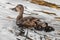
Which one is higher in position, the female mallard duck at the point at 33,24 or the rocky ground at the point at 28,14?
the female mallard duck at the point at 33,24

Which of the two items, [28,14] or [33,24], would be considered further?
[28,14]

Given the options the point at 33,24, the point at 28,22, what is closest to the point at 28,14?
the point at 28,22

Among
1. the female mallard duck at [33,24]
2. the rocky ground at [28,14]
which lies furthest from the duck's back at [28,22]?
the rocky ground at [28,14]

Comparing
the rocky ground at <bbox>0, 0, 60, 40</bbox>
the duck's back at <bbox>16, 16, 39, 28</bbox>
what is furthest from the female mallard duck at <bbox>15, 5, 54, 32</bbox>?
the rocky ground at <bbox>0, 0, 60, 40</bbox>

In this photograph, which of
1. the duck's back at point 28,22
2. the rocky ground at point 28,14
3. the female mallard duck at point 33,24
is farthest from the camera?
the duck's back at point 28,22

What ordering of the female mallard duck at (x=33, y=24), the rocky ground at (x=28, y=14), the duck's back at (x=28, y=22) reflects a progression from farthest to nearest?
the duck's back at (x=28, y=22), the female mallard duck at (x=33, y=24), the rocky ground at (x=28, y=14)

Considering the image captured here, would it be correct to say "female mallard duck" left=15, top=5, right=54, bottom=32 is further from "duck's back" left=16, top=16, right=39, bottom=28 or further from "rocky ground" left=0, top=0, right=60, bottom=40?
"rocky ground" left=0, top=0, right=60, bottom=40

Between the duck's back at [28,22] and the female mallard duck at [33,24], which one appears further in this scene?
the duck's back at [28,22]

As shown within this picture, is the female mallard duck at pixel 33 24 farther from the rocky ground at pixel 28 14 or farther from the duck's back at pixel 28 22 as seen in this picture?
the rocky ground at pixel 28 14

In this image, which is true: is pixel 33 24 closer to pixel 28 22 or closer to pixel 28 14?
pixel 28 22

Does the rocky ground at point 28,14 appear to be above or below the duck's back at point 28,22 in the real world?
below

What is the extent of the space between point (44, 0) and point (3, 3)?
1879 millimetres

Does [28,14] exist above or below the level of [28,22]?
below

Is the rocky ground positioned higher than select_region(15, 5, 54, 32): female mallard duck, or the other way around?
select_region(15, 5, 54, 32): female mallard duck
